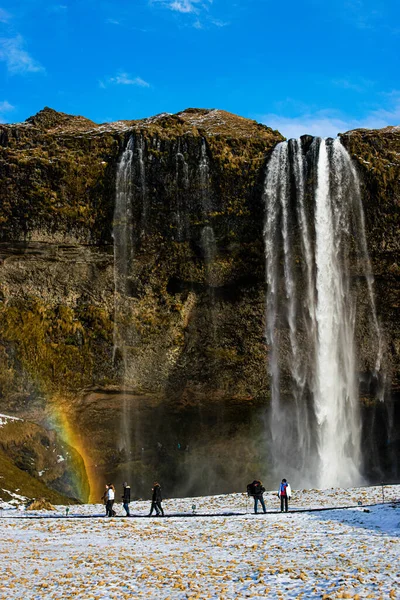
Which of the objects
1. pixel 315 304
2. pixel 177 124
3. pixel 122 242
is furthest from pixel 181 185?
pixel 315 304

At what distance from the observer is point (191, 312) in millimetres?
47188

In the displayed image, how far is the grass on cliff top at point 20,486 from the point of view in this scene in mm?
32688

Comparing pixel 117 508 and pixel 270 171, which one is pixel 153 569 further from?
pixel 270 171

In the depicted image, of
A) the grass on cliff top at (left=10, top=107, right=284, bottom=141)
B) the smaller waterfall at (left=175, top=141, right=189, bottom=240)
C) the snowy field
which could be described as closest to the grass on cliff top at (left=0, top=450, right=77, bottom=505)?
the snowy field

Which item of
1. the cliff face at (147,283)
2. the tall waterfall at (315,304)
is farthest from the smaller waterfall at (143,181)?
the tall waterfall at (315,304)

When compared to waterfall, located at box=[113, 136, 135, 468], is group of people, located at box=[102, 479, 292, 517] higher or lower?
lower

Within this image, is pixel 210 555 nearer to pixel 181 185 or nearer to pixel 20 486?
pixel 20 486

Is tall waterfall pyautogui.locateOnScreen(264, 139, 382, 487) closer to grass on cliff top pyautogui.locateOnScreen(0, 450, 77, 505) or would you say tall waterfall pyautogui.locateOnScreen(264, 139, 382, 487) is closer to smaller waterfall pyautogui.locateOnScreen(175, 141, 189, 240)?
smaller waterfall pyautogui.locateOnScreen(175, 141, 189, 240)

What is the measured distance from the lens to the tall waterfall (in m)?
45.0

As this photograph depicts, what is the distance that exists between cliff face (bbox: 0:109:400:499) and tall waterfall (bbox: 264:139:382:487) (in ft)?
2.99

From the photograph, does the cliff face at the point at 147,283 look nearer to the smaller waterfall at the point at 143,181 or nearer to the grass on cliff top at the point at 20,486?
the smaller waterfall at the point at 143,181

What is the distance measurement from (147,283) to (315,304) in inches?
485

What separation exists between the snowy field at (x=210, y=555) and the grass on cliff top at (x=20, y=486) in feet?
23.8

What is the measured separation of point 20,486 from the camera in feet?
111
